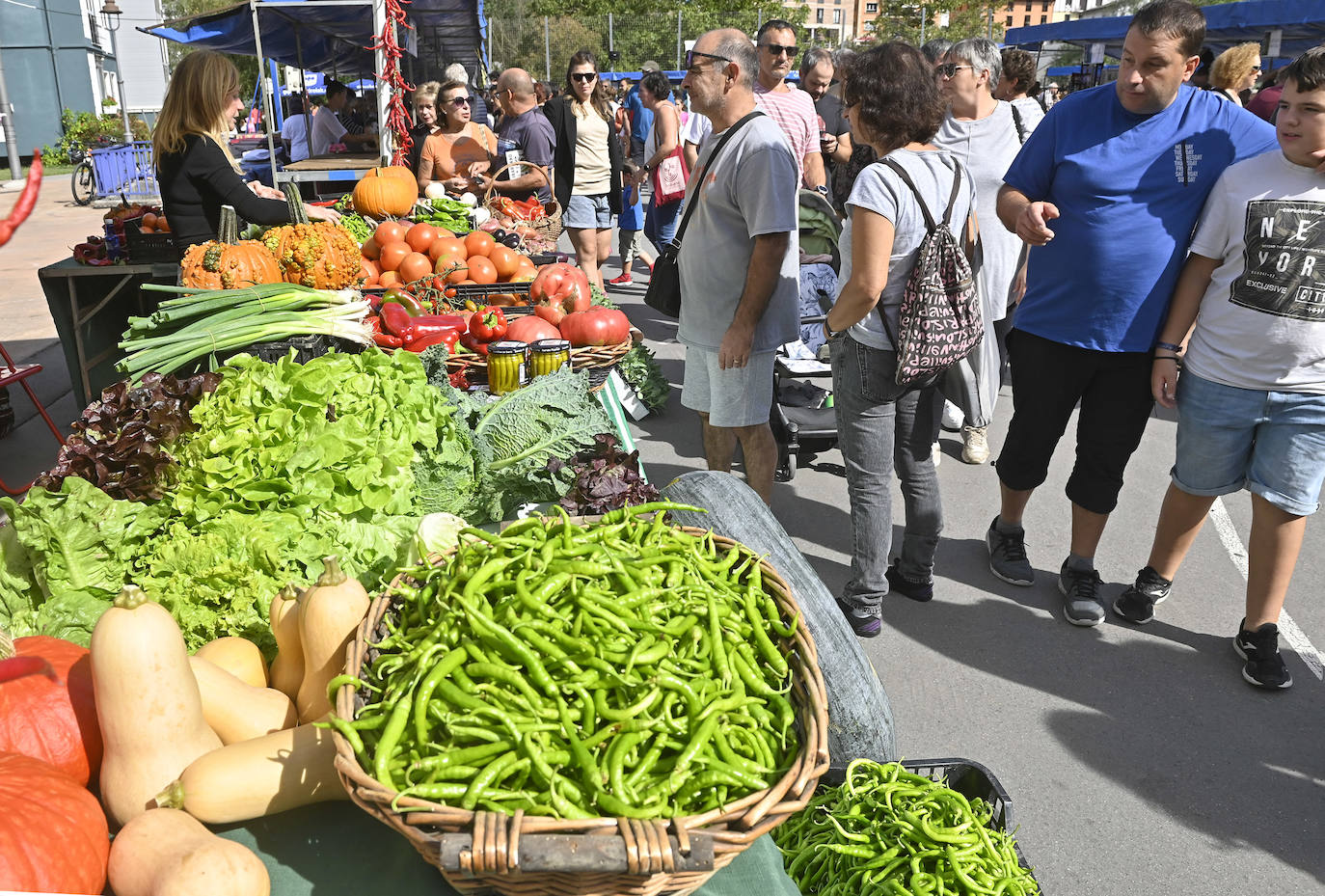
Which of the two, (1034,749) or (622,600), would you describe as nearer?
(622,600)

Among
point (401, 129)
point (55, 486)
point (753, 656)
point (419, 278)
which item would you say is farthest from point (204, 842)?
point (401, 129)

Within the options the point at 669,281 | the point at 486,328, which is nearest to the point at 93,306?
the point at 486,328

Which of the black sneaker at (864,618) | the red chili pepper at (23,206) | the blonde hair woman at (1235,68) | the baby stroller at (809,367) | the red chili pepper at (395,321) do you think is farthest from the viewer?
the blonde hair woman at (1235,68)

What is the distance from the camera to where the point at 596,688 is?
1.58 m

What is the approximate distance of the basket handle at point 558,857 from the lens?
1.33m

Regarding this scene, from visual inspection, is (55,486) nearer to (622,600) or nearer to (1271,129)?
(622,600)

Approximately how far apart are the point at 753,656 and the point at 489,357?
277 cm

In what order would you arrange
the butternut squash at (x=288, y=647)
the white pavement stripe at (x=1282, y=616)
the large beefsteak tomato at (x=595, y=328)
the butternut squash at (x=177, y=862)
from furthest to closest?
the large beefsteak tomato at (x=595, y=328)
the white pavement stripe at (x=1282, y=616)
the butternut squash at (x=288, y=647)
the butternut squash at (x=177, y=862)

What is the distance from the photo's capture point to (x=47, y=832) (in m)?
1.49

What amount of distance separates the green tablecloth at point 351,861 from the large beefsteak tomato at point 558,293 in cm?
370

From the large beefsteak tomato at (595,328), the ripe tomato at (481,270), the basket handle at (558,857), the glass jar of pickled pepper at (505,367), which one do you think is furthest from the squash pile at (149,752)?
the ripe tomato at (481,270)

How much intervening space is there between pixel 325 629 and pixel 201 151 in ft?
14.0

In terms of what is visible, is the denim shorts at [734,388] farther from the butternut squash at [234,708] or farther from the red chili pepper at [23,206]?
the red chili pepper at [23,206]

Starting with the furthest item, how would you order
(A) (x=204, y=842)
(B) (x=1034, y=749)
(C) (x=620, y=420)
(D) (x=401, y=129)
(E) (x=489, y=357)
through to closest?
(D) (x=401, y=129) → (C) (x=620, y=420) → (E) (x=489, y=357) → (B) (x=1034, y=749) → (A) (x=204, y=842)
